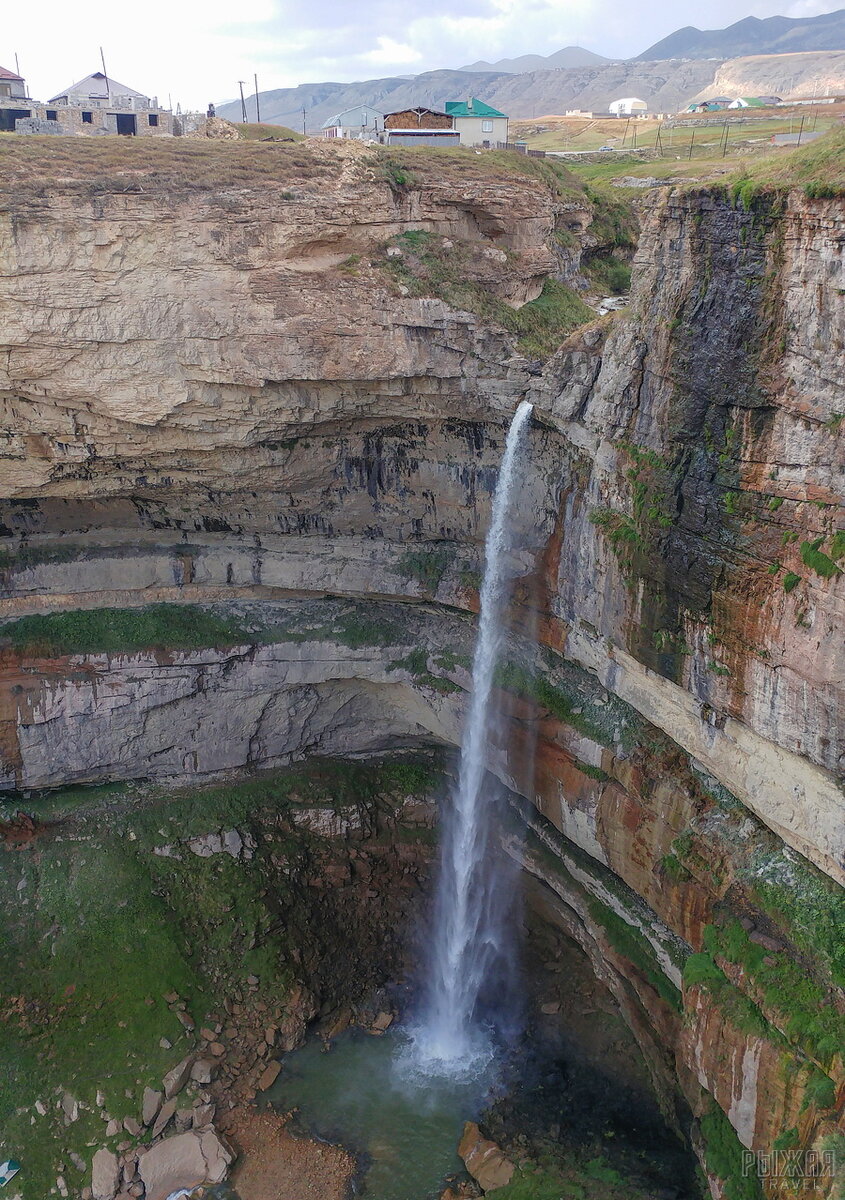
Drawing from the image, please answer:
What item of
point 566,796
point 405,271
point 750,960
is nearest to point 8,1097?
point 566,796

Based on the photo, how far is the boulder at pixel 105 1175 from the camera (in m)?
18.0

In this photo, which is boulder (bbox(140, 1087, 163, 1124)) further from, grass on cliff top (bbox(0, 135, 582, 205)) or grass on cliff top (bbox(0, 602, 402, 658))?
grass on cliff top (bbox(0, 135, 582, 205))

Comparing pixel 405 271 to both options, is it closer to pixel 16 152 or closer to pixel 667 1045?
pixel 16 152

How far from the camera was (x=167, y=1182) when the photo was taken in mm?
18203

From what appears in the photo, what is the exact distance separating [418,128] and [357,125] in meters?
7.30

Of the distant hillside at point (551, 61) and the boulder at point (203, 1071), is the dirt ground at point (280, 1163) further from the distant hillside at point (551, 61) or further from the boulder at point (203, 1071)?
the distant hillside at point (551, 61)

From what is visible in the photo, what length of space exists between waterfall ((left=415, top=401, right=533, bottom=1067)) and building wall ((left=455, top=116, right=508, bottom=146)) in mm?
16211

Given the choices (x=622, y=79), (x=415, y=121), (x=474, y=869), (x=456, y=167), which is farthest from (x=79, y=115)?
(x=622, y=79)

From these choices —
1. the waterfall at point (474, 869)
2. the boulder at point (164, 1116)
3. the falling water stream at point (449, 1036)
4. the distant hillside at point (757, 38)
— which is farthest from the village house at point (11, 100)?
the distant hillside at point (757, 38)

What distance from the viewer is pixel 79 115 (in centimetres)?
2850

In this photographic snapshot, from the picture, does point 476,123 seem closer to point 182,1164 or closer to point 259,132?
point 259,132

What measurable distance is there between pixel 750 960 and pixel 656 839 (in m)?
3.57

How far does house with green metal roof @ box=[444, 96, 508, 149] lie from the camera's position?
3108 cm

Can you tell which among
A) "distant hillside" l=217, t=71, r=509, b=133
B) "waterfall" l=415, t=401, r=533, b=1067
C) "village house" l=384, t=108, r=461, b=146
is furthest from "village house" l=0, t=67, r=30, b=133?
"distant hillside" l=217, t=71, r=509, b=133
